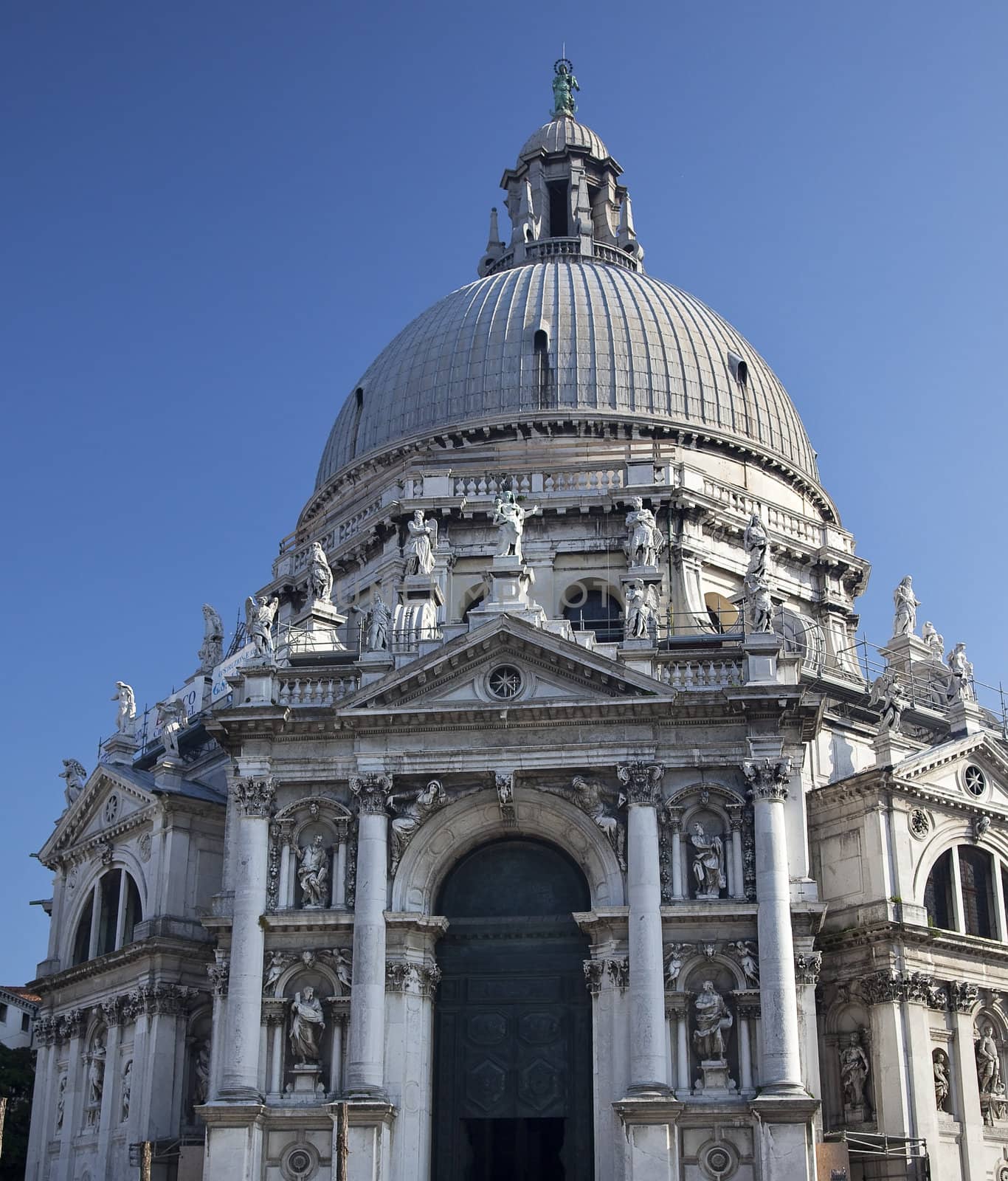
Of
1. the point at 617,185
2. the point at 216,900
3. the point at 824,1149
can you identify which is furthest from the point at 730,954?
the point at 617,185

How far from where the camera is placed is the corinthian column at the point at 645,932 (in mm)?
34250

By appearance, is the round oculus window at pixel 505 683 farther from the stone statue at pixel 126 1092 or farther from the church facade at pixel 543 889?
the stone statue at pixel 126 1092

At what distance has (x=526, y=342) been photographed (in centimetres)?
5234

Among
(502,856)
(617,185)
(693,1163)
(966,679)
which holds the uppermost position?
(617,185)

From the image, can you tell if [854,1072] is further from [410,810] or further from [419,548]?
[419,548]

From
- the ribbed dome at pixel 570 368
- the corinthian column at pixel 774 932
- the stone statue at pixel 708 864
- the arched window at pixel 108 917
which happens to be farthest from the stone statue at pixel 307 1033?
the ribbed dome at pixel 570 368

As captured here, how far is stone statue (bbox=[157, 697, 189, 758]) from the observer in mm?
44625

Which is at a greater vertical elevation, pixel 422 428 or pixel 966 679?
pixel 422 428

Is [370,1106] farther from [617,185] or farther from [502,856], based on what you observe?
[617,185]

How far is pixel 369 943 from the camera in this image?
3591 cm

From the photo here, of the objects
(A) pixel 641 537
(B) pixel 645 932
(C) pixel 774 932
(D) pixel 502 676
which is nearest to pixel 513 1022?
(B) pixel 645 932

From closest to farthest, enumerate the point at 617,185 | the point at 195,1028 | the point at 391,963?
1. the point at 391,963
2. the point at 195,1028
3. the point at 617,185

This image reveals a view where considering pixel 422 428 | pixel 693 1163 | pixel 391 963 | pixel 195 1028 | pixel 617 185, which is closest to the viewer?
pixel 693 1163

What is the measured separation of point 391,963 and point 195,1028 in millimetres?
8530
